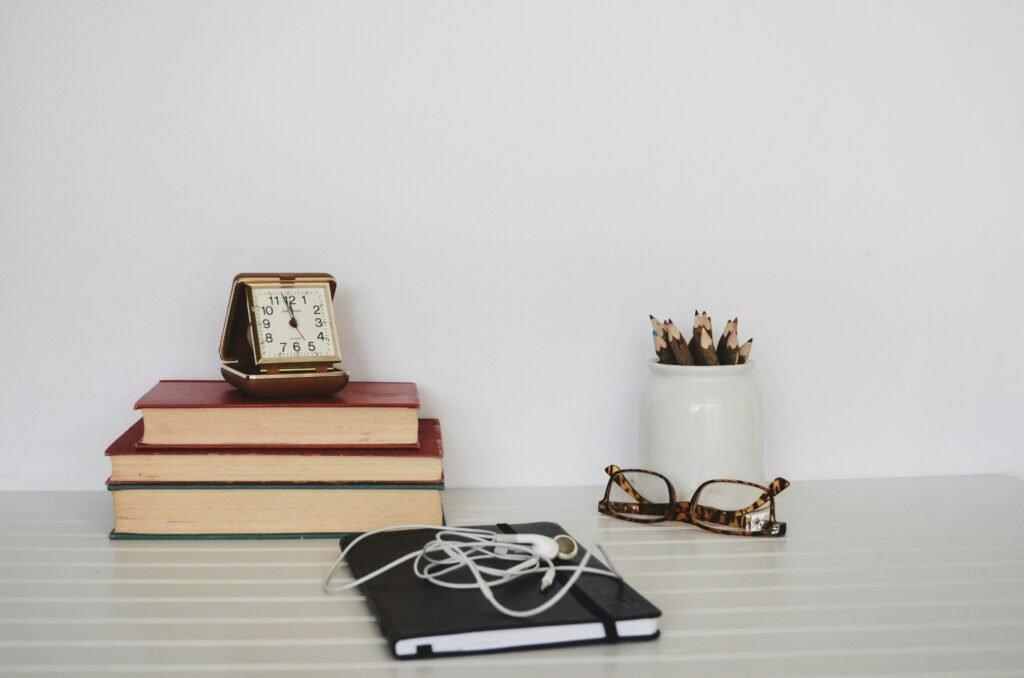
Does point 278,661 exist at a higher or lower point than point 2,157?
lower

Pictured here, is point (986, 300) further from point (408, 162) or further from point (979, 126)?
point (408, 162)

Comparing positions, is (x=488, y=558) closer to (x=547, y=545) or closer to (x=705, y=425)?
(x=547, y=545)

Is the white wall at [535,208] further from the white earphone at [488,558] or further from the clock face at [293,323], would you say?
the white earphone at [488,558]

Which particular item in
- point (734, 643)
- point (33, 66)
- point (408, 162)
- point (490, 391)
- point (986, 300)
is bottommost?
point (734, 643)

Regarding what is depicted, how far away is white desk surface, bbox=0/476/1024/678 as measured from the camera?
0.70 meters

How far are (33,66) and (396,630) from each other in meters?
0.86

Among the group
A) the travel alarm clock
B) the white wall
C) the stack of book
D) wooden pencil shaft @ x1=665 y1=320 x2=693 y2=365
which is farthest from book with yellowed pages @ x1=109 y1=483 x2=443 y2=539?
wooden pencil shaft @ x1=665 y1=320 x2=693 y2=365

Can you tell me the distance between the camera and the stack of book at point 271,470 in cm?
99

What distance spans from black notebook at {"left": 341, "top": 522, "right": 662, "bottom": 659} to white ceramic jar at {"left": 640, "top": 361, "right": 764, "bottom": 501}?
0.30m

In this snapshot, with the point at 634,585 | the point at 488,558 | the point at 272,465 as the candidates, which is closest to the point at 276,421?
the point at 272,465

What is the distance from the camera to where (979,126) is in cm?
130

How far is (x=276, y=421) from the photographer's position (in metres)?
1.00

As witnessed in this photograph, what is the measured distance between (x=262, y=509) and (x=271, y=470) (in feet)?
0.14

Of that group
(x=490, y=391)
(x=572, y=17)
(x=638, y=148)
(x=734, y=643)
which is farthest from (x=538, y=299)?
(x=734, y=643)
